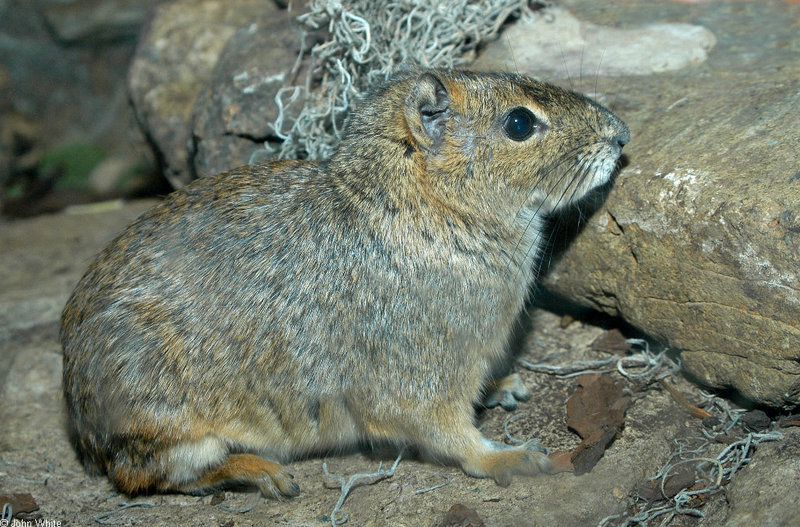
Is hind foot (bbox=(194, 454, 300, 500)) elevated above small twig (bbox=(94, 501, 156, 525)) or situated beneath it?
elevated above

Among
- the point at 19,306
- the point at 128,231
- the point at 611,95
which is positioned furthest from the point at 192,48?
the point at 611,95

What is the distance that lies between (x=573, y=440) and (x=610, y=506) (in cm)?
62

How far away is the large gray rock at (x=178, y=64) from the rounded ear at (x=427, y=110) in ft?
11.9

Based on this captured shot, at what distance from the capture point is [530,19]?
6469 millimetres

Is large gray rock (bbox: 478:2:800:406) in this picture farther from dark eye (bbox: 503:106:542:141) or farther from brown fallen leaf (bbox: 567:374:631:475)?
dark eye (bbox: 503:106:542:141)

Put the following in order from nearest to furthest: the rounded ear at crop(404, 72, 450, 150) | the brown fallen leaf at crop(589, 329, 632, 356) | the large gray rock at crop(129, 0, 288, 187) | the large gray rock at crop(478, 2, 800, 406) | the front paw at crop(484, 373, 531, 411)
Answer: the large gray rock at crop(478, 2, 800, 406) < the rounded ear at crop(404, 72, 450, 150) < the front paw at crop(484, 373, 531, 411) < the brown fallen leaf at crop(589, 329, 632, 356) < the large gray rock at crop(129, 0, 288, 187)

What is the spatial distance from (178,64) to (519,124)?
459cm

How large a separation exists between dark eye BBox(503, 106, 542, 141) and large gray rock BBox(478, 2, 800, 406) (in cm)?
74

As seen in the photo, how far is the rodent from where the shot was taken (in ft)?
14.1

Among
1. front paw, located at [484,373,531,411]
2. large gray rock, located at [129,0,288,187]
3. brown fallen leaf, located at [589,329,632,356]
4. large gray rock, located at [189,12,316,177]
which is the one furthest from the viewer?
large gray rock, located at [129,0,288,187]

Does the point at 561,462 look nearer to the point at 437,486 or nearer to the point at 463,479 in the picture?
the point at 463,479

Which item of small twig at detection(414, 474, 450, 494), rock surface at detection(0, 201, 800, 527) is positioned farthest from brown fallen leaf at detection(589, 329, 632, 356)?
small twig at detection(414, 474, 450, 494)

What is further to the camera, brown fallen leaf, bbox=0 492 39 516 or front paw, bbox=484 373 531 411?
front paw, bbox=484 373 531 411

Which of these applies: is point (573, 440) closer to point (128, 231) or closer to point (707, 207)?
point (707, 207)
